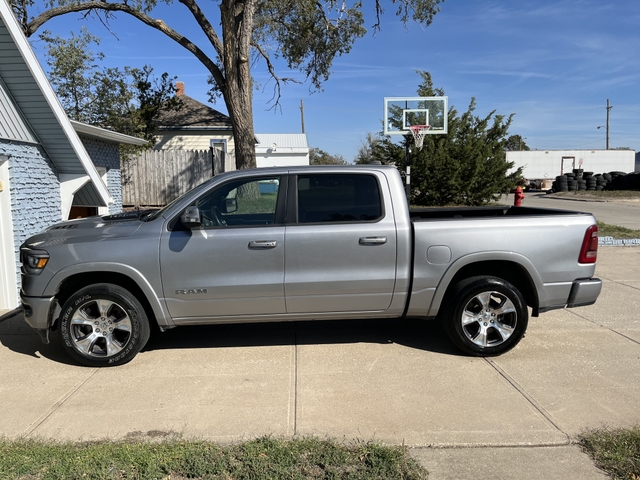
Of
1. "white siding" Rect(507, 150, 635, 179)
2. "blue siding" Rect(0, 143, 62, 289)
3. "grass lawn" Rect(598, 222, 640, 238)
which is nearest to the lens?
"blue siding" Rect(0, 143, 62, 289)

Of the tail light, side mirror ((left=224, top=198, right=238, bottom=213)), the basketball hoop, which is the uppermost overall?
the basketball hoop

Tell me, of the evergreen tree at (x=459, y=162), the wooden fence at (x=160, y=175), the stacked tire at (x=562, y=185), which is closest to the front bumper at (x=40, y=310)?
the wooden fence at (x=160, y=175)

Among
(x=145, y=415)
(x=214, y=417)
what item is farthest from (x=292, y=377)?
(x=145, y=415)

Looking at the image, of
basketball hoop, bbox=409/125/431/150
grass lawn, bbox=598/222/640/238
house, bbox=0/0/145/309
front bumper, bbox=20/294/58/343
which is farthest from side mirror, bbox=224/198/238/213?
basketball hoop, bbox=409/125/431/150

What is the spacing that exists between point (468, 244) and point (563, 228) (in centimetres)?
93

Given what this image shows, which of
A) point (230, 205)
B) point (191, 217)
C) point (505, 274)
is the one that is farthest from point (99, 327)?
point (505, 274)

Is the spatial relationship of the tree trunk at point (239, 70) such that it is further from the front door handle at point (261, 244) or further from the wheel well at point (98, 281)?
the front door handle at point (261, 244)

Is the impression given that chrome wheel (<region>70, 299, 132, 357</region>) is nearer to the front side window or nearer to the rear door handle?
the front side window

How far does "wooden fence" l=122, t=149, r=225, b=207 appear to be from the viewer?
18.1 m

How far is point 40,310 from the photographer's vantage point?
4.67 meters

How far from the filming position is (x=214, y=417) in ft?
12.5

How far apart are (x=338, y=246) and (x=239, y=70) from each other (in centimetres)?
1078

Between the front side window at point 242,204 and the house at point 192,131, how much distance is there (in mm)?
20263

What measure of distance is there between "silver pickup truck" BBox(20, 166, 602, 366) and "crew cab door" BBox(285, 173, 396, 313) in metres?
0.01
